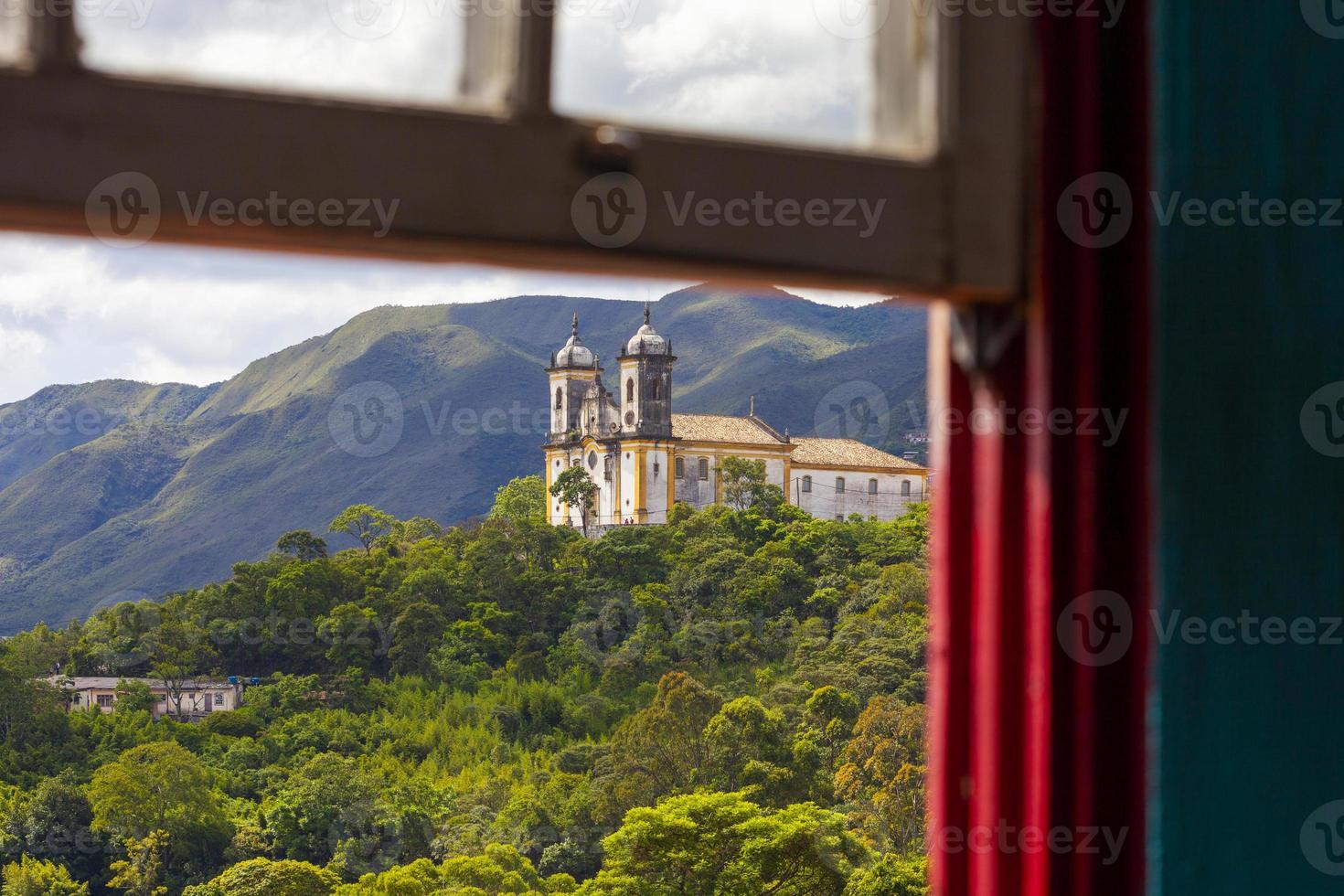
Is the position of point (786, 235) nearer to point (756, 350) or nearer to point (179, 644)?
point (179, 644)

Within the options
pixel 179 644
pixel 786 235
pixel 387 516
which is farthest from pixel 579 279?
pixel 179 644

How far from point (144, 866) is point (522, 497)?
7.17 feet

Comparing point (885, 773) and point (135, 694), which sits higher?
point (135, 694)

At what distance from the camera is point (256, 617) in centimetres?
227

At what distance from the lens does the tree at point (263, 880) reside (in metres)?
4.95

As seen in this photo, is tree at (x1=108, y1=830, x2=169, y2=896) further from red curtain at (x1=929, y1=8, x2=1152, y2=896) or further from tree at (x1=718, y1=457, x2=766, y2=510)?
red curtain at (x1=929, y1=8, x2=1152, y2=896)

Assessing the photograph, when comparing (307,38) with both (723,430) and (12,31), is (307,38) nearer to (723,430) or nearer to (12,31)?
(12,31)

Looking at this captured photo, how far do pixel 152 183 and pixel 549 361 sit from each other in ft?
10.4

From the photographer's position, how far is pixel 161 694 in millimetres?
2574

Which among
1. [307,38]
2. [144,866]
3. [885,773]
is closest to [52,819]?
[144,866]

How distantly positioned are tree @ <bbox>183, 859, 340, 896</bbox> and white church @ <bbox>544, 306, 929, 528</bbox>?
6.39 ft

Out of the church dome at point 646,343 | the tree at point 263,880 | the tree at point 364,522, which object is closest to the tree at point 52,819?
the tree at point 263,880

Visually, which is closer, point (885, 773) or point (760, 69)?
point (760, 69)

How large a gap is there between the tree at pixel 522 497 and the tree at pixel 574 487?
20 cm
